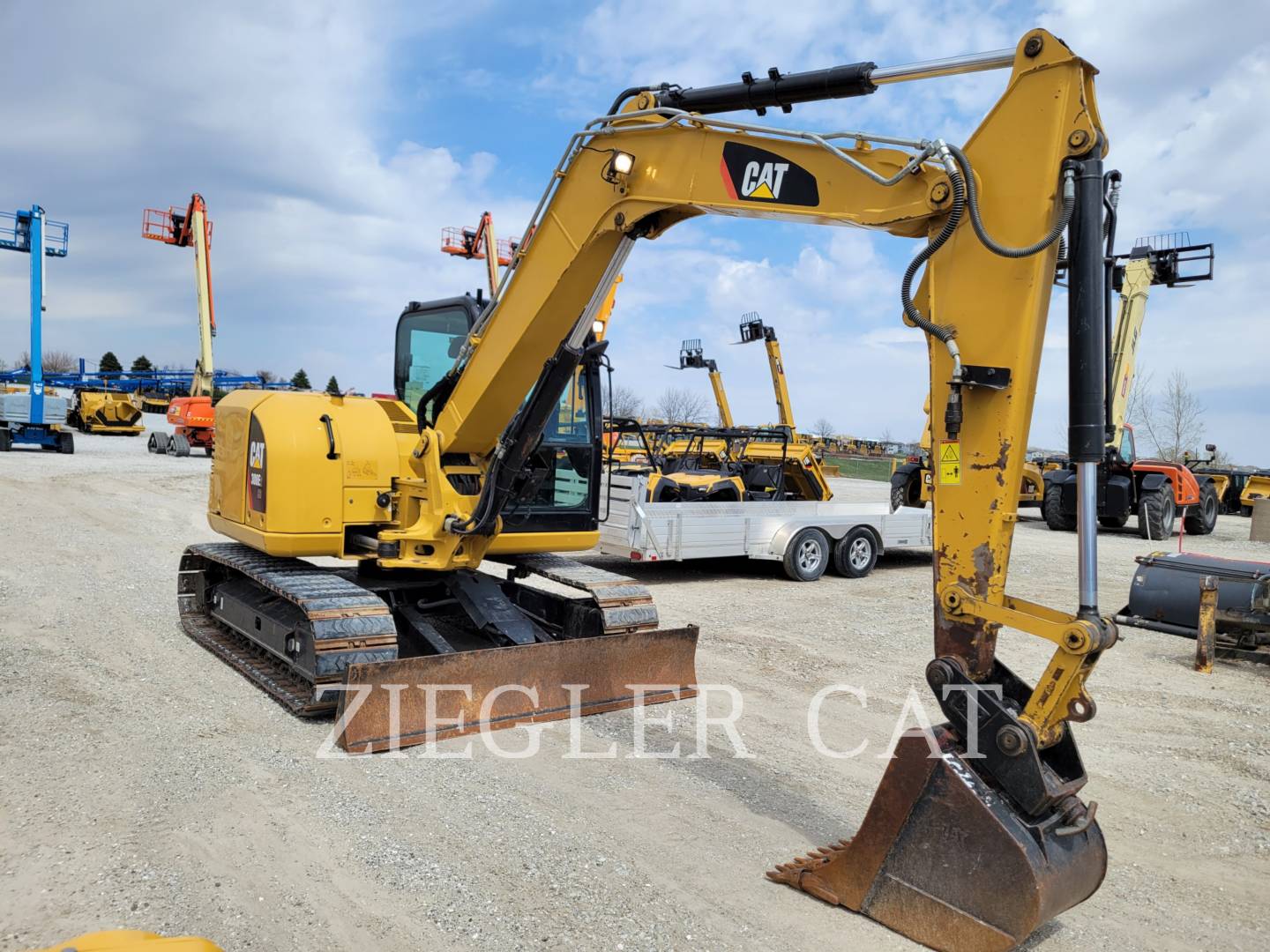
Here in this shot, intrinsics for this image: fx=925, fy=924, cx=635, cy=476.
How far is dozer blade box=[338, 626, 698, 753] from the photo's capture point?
5082mm

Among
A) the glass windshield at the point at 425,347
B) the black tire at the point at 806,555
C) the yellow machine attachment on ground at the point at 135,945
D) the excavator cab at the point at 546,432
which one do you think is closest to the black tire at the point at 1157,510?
the black tire at the point at 806,555

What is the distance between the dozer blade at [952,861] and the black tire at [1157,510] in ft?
57.8

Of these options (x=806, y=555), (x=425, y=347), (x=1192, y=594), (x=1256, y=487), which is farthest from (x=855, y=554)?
(x=1256, y=487)

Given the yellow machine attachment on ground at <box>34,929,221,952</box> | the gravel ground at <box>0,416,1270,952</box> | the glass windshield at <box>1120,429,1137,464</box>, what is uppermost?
the glass windshield at <box>1120,429,1137,464</box>

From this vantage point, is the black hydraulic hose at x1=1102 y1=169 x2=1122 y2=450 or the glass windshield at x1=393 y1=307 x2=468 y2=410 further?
the glass windshield at x1=393 y1=307 x2=468 y2=410

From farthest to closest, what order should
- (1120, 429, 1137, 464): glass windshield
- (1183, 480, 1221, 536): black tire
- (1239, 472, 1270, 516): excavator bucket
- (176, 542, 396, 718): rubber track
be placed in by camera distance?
(1239, 472, 1270, 516): excavator bucket → (1183, 480, 1221, 536): black tire → (1120, 429, 1137, 464): glass windshield → (176, 542, 396, 718): rubber track

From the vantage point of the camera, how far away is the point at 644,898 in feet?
11.7

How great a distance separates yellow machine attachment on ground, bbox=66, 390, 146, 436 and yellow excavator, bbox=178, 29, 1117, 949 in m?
30.4

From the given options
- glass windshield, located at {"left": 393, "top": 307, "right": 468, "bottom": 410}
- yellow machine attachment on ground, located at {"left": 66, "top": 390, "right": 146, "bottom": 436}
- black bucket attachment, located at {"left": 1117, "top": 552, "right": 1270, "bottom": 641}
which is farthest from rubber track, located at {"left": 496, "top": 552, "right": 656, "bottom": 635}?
yellow machine attachment on ground, located at {"left": 66, "top": 390, "right": 146, "bottom": 436}

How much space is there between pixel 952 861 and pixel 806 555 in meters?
8.68

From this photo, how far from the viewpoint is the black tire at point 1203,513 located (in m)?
20.4

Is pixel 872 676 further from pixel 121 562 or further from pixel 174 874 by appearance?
pixel 121 562

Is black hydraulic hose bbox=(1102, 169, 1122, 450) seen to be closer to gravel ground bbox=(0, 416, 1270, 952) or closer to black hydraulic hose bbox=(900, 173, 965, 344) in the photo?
black hydraulic hose bbox=(900, 173, 965, 344)

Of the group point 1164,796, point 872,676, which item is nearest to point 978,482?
point 1164,796
